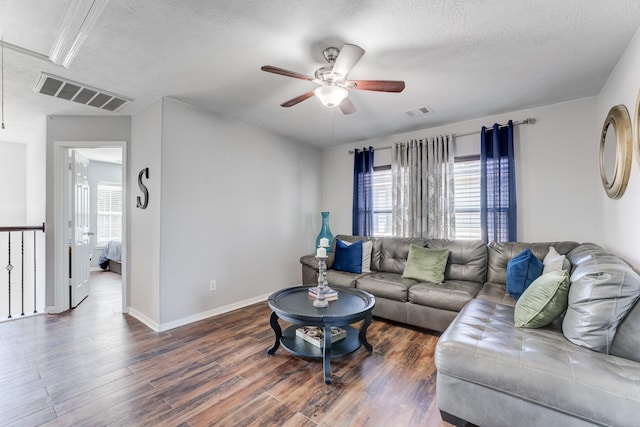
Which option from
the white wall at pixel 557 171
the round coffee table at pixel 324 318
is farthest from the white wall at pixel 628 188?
the round coffee table at pixel 324 318

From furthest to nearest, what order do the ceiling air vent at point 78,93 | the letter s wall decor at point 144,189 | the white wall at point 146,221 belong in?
the letter s wall decor at point 144,189 < the white wall at point 146,221 < the ceiling air vent at point 78,93

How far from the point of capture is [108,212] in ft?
22.0

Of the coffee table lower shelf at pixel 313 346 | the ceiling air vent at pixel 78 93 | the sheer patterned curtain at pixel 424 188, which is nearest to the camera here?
the coffee table lower shelf at pixel 313 346

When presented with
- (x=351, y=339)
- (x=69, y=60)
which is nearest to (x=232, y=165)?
(x=69, y=60)

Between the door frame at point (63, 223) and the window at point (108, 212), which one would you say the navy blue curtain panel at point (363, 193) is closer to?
the door frame at point (63, 223)

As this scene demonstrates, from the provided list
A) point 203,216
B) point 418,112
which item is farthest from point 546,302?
point 203,216

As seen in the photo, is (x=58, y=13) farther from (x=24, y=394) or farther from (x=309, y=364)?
(x=309, y=364)

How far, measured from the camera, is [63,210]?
3564 mm

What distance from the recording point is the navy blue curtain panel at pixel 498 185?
3.36 metres

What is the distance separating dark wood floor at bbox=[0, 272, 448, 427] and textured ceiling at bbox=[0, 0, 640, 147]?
8.20 feet

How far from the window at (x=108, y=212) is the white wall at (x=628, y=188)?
28.0 feet

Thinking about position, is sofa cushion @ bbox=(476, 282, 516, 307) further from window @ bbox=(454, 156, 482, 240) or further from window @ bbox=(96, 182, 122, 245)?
window @ bbox=(96, 182, 122, 245)

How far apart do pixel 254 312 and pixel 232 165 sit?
6.34 feet

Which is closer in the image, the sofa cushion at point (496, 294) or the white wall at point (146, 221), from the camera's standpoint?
the sofa cushion at point (496, 294)
